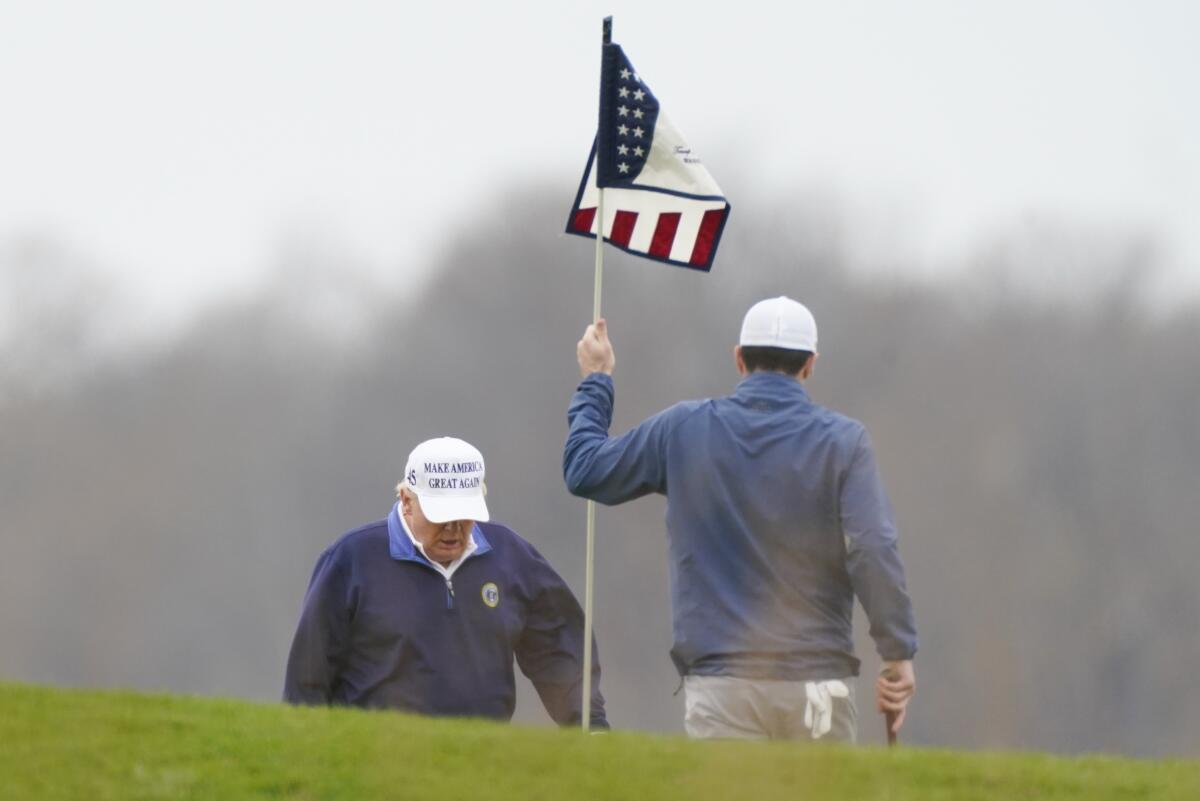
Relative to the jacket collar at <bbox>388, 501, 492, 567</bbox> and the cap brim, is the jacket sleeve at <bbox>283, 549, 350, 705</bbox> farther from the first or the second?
the cap brim

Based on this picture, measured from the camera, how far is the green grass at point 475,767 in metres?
6.91

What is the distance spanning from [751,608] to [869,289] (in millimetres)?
49286

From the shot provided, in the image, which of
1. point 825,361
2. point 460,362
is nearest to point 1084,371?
point 825,361

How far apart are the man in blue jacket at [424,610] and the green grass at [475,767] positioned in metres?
1.69

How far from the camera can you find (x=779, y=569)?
805 cm

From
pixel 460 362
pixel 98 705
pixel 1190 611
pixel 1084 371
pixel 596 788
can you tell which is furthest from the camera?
pixel 460 362

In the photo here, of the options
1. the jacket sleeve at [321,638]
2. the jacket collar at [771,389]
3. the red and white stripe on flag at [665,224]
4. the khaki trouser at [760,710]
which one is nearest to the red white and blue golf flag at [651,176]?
the red and white stripe on flag at [665,224]

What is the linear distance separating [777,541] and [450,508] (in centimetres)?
201

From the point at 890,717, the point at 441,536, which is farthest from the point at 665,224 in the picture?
the point at 890,717

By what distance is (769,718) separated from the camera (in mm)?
8062

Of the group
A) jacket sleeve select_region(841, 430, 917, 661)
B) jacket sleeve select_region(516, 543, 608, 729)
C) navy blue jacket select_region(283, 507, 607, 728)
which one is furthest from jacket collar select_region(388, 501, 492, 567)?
jacket sleeve select_region(841, 430, 917, 661)

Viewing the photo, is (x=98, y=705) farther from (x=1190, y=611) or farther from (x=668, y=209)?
(x=1190, y=611)

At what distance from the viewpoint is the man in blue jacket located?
9492 mm

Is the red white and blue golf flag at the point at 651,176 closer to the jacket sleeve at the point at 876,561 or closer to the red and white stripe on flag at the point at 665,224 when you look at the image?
the red and white stripe on flag at the point at 665,224
